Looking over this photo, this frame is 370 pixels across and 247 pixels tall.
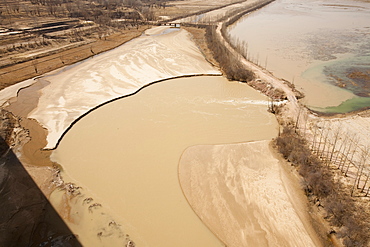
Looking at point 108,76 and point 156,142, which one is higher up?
point 108,76

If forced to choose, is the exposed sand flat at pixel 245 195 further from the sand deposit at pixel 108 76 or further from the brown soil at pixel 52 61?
the brown soil at pixel 52 61

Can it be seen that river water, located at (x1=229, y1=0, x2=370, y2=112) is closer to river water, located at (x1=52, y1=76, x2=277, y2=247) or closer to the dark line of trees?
the dark line of trees

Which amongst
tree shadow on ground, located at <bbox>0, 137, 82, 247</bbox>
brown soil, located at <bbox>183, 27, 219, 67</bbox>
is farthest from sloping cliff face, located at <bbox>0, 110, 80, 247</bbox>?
brown soil, located at <bbox>183, 27, 219, 67</bbox>

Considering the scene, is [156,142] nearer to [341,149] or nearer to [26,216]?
[26,216]

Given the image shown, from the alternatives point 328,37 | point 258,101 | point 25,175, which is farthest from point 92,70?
point 328,37

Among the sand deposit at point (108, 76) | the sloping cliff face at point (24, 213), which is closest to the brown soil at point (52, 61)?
the sand deposit at point (108, 76)

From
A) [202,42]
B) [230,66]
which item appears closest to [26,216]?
[230,66]

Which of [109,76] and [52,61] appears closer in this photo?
[109,76]
